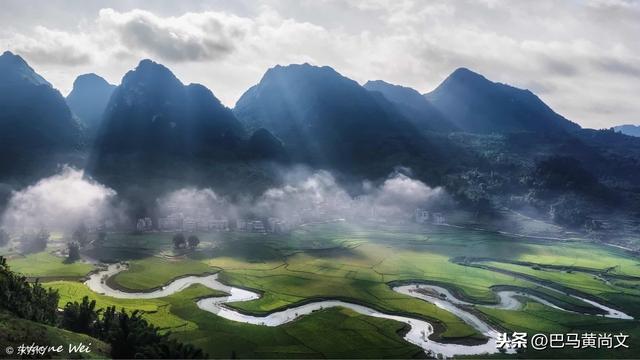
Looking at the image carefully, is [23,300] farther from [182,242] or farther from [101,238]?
[101,238]

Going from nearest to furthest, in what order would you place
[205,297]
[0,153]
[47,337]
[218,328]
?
[47,337] < [218,328] < [205,297] < [0,153]

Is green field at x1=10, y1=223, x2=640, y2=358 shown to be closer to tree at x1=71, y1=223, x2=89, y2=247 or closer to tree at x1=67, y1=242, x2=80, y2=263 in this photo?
tree at x1=67, y1=242, x2=80, y2=263

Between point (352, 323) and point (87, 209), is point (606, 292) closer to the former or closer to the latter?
point (352, 323)

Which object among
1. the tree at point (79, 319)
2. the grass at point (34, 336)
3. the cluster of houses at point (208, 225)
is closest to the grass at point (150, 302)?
the tree at point (79, 319)

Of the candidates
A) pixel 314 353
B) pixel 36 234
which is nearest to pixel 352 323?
pixel 314 353

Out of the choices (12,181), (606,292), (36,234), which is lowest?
(606,292)

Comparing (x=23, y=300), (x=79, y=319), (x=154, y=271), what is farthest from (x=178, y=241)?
(x=23, y=300)

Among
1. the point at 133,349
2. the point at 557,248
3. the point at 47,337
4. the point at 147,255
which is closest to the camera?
the point at 47,337
